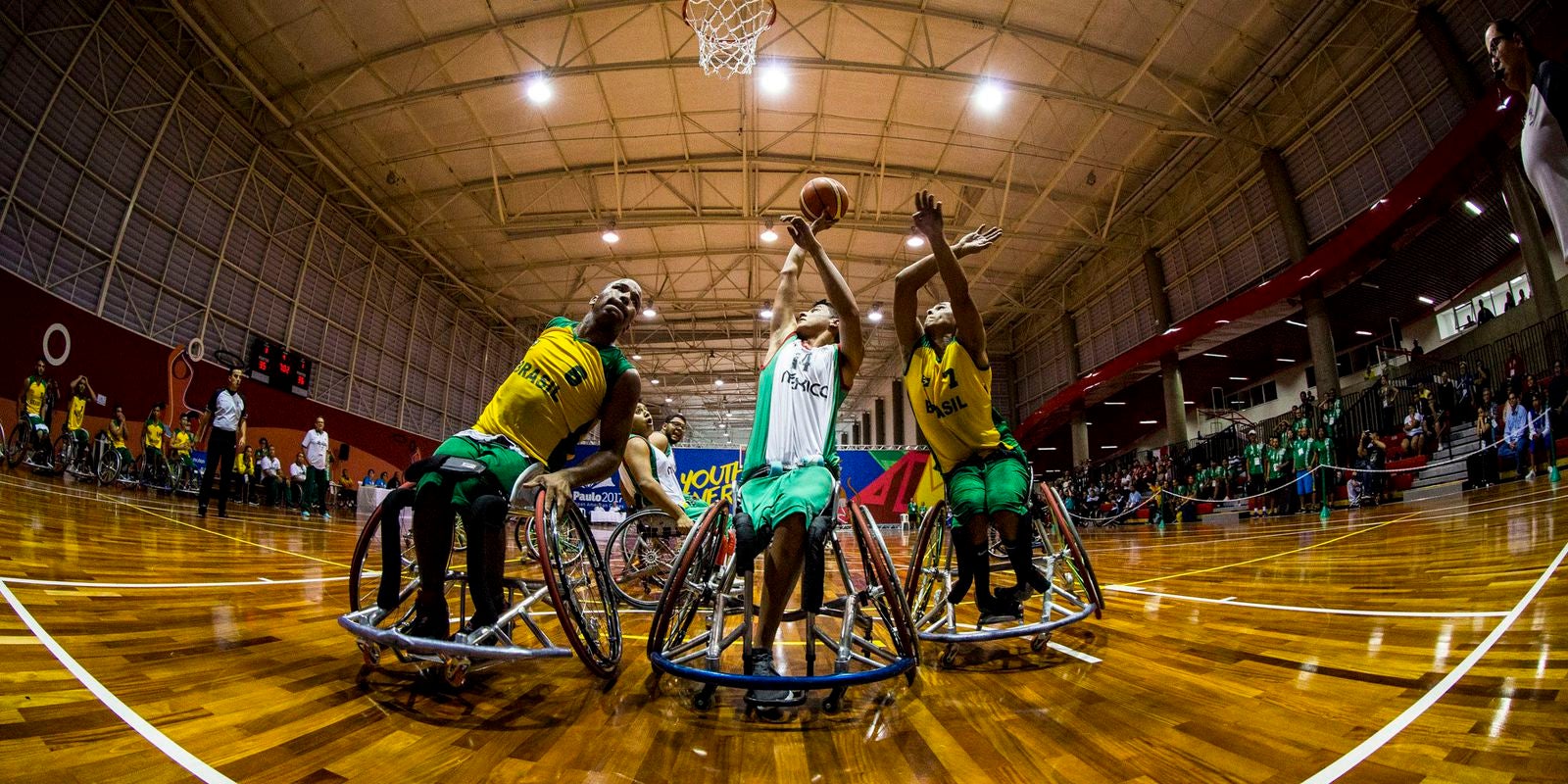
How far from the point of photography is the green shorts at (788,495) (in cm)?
190

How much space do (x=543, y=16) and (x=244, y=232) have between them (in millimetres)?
8841

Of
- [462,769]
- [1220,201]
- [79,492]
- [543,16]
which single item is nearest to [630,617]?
[462,769]

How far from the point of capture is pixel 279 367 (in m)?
13.9

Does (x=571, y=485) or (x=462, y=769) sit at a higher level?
(x=571, y=485)

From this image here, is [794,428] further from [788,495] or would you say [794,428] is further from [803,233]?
[803,233]

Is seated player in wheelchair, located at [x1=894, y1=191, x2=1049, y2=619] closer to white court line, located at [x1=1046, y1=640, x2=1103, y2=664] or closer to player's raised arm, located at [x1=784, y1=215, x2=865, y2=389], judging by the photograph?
white court line, located at [x1=1046, y1=640, x2=1103, y2=664]

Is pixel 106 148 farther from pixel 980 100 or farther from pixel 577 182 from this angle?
pixel 980 100

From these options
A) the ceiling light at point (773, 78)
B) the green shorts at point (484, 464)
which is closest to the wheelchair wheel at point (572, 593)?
the green shorts at point (484, 464)

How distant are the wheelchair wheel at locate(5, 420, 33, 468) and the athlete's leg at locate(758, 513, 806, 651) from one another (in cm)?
1273

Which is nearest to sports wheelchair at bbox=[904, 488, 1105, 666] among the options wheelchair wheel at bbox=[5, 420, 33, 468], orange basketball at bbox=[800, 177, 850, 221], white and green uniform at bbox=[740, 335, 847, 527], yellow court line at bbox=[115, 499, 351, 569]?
white and green uniform at bbox=[740, 335, 847, 527]

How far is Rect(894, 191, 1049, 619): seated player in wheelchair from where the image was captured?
2584 millimetres

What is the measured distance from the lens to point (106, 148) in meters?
10.8

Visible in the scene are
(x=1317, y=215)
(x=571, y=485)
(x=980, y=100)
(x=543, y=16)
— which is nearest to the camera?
(x=571, y=485)

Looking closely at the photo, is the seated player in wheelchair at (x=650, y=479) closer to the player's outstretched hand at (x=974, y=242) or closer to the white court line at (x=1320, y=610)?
the player's outstretched hand at (x=974, y=242)
